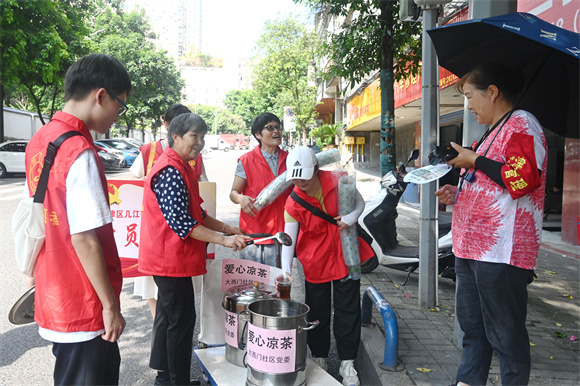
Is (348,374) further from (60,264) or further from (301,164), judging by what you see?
(60,264)

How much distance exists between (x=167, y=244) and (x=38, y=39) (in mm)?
A: 16469

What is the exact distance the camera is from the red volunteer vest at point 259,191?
3623 millimetres

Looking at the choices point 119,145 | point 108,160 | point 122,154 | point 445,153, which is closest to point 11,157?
point 108,160

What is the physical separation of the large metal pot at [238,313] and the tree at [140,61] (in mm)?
29815

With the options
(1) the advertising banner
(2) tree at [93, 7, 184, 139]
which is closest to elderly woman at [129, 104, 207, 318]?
(1) the advertising banner

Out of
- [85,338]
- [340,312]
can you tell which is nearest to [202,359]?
[340,312]

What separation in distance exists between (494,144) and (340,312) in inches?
60.8

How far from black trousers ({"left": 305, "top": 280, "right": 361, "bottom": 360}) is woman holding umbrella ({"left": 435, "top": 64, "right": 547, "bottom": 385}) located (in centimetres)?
92

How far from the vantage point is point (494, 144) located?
91.7 inches

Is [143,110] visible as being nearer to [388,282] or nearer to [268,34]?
[268,34]

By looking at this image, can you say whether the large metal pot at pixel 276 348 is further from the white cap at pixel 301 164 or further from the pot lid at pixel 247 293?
the white cap at pixel 301 164

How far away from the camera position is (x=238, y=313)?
3.00 meters

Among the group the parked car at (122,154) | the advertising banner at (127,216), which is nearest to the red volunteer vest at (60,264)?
the advertising banner at (127,216)

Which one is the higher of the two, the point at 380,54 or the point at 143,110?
the point at 143,110
